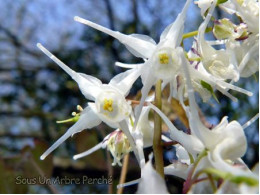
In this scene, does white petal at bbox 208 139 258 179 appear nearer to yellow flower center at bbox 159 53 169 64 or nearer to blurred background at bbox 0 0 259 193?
yellow flower center at bbox 159 53 169 64

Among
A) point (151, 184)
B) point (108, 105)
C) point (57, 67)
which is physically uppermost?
point (57, 67)

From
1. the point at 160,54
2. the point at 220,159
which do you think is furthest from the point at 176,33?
the point at 220,159

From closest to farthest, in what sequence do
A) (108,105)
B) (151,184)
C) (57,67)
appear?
(151,184) → (108,105) → (57,67)

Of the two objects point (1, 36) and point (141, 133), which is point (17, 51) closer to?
point (1, 36)

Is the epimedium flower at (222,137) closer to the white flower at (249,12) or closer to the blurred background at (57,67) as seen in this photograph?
the white flower at (249,12)

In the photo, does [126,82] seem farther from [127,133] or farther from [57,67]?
[57,67]

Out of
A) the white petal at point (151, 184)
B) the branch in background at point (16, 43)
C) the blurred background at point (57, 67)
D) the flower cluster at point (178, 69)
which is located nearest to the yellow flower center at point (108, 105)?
the flower cluster at point (178, 69)

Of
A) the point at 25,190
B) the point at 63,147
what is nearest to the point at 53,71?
the point at 63,147
